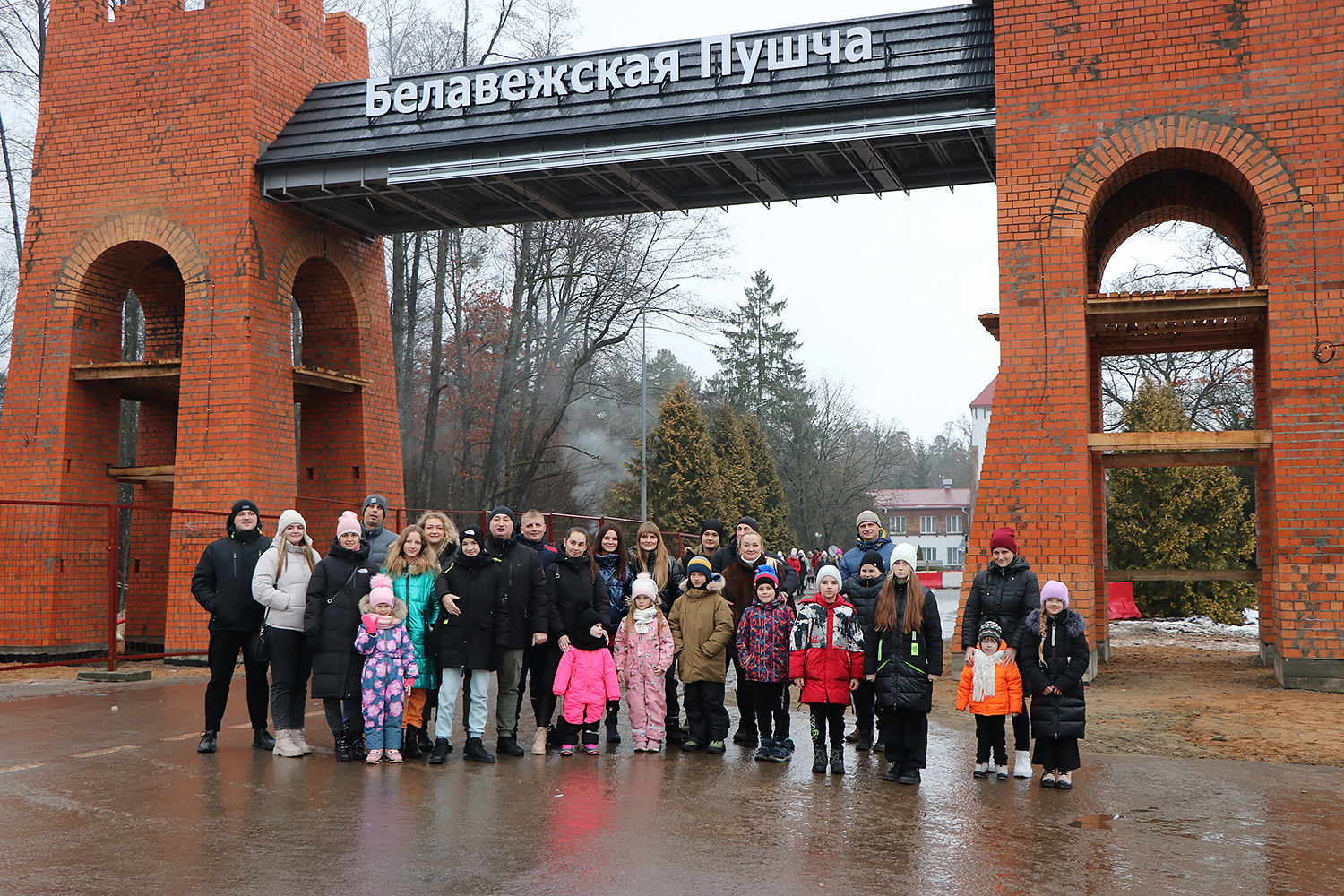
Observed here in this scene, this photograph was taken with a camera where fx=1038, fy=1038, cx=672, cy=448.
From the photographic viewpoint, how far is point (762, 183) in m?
14.4

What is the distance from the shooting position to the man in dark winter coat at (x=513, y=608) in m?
7.96

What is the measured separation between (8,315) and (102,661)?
24822 millimetres

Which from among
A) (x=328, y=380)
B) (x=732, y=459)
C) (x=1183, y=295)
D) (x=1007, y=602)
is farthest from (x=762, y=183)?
(x=732, y=459)

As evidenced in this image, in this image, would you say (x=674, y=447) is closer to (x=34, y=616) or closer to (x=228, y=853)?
(x=34, y=616)

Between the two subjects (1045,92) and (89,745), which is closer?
(89,745)

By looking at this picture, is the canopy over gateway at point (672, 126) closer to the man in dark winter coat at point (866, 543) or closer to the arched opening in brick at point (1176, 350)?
the arched opening in brick at point (1176, 350)

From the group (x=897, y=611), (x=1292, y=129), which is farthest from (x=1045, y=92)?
(x=897, y=611)

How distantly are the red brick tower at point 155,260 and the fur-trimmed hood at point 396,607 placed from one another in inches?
273

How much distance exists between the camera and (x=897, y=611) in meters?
7.31

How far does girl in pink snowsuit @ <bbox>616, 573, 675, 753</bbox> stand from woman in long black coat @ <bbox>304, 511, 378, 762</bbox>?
208 cm

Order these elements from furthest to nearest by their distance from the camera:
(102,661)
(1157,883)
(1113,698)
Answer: (102,661) < (1113,698) < (1157,883)

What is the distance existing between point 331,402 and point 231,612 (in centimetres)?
903

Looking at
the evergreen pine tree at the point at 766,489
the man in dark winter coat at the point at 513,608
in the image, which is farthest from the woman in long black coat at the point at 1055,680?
the evergreen pine tree at the point at 766,489

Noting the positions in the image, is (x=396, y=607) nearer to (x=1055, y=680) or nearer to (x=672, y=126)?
(x=1055, y=680)
